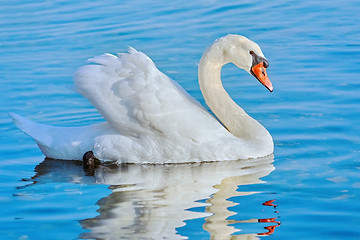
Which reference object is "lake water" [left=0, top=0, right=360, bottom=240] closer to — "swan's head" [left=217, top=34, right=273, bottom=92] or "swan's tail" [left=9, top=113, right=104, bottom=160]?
"swan's tail" [left=9, top=113, right=104, bottom=160]

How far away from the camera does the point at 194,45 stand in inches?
537

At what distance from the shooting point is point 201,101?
10.8m

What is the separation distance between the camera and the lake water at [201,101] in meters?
6.75

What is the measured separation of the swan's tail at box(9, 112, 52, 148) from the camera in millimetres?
8930

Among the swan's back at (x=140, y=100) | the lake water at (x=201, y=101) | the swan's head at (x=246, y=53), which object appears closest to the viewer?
the lake water at (x=201, y=101)

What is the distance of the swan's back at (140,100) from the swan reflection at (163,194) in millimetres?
395

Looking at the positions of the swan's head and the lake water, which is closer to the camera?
the lake water

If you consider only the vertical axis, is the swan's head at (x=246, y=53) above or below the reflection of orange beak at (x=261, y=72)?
above

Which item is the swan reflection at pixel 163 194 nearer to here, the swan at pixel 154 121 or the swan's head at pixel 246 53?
the swan at pixel 154 121

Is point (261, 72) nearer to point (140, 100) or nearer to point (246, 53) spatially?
point (246, 53)

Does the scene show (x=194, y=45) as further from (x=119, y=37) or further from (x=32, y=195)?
(x=32, y=195)

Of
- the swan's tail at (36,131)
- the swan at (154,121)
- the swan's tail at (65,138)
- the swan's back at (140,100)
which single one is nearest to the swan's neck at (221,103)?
the swan at (154,121)

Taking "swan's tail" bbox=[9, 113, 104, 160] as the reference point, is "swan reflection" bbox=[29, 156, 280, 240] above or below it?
below

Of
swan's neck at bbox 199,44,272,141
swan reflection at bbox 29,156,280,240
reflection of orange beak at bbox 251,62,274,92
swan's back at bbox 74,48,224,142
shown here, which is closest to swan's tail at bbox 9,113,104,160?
swan reflection at bbox 29,156,280,240
